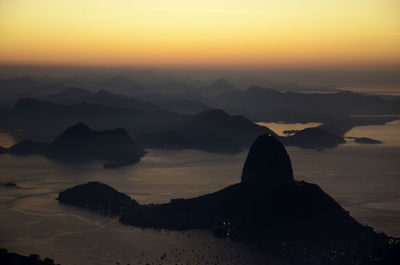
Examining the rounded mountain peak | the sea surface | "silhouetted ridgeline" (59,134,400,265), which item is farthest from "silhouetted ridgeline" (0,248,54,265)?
the rounded mountain peak

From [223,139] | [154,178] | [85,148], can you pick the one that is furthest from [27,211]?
[223,139]

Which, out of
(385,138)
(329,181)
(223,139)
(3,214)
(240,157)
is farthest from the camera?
(385,138)

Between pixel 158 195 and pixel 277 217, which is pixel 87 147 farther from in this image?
pixel 277 217

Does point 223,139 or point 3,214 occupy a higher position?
point 223,139

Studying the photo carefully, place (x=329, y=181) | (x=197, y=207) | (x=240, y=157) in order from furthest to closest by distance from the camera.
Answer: (x=240, y=157) → (x=329, y=181) → (x=197, y=207)

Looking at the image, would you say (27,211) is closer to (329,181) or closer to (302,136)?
(329,181)

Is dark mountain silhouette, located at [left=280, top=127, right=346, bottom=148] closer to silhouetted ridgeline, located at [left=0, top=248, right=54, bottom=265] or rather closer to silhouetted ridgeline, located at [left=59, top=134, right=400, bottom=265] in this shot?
silhouetted ridgeline, located at [left=59, top=134, right=400, bottom=265]
